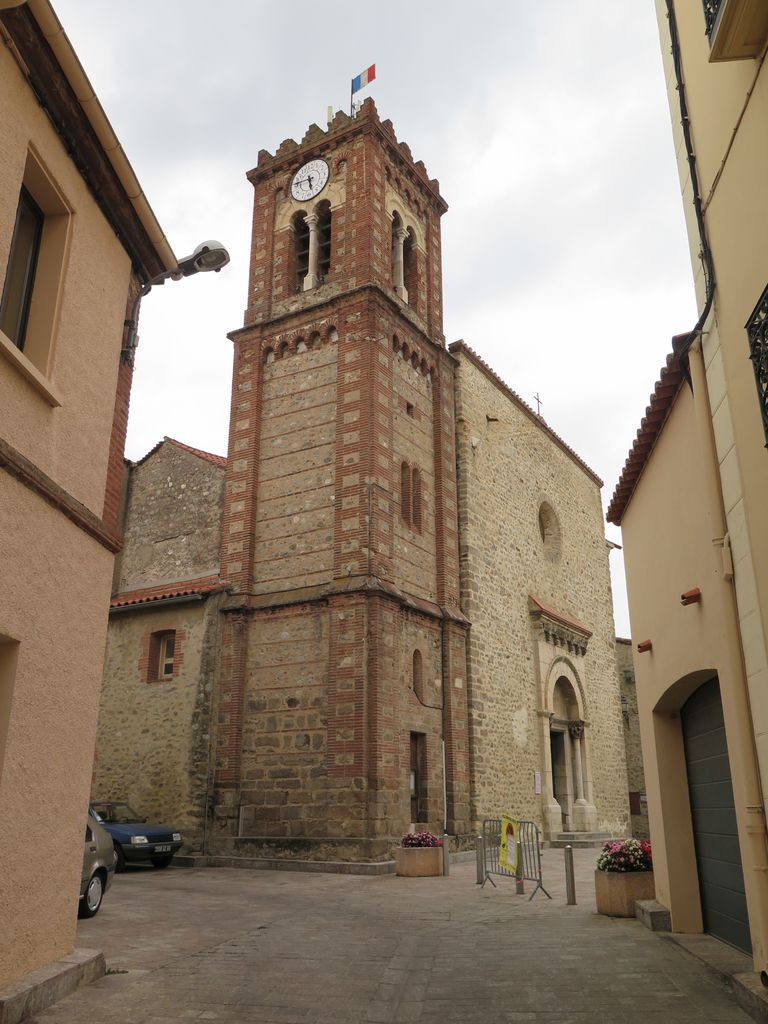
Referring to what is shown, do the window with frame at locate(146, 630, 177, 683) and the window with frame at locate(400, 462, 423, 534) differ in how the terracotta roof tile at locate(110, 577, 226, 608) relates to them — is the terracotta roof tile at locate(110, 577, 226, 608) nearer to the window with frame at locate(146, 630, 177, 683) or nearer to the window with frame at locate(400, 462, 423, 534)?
the window with frame at locate(146, 630, 177, 683)

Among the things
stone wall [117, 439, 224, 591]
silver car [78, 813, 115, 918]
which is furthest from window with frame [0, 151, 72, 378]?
stone wall [117, 439, 224, 591]

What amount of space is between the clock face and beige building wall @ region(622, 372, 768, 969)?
15429 millimetres

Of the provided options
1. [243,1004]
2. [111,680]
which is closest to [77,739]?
[243,1004]

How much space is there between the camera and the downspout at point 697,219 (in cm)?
662

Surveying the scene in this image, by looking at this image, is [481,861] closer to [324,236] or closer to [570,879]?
[570,879]

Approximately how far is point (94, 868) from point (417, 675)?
915 cm

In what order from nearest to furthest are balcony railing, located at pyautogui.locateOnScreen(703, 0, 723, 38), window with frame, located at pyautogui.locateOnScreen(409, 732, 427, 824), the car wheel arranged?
balcony railing, located at pyautogui.locateOnScreen(703, 0, 723, 38) → the car wheel → window with frame, located at pyautogui.locateOnScreen(409, 732, 427, 824)

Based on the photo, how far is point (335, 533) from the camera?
1798 centimetres

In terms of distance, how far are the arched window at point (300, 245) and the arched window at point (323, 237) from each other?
47 cm

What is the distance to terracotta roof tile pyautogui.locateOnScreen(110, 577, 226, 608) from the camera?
61.7ft

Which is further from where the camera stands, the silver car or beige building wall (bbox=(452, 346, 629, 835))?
beige building wall (bbox=(452, 346, 629, 835))

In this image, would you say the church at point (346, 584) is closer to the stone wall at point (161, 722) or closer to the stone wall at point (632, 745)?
the stone wall at point (161, 722)

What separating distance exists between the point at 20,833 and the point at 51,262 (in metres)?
4.37

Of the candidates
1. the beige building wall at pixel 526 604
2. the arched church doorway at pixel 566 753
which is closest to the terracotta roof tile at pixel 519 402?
the beige building wall at pixel 526 604
